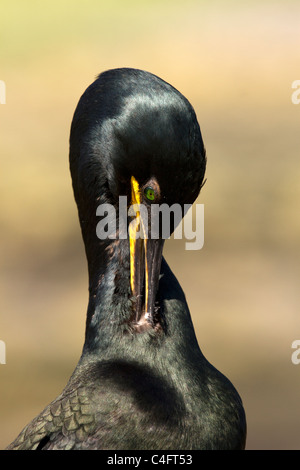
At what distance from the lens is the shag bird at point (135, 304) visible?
504 cm

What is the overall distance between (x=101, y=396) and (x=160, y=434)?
0.34 meters

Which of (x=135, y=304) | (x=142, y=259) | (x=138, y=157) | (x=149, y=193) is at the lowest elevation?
(x=135, y=304)

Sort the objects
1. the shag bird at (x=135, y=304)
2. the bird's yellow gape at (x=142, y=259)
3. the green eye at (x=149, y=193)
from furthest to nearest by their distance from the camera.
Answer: the bird's yellow gape at (x=142, y=259), the green eye at (x=149, y=193), the shag bird at (x=135, y=304)

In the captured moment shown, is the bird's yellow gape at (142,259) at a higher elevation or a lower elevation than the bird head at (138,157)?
lower

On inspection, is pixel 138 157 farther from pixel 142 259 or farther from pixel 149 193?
pixel 142 259

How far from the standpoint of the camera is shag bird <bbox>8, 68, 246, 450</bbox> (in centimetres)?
504

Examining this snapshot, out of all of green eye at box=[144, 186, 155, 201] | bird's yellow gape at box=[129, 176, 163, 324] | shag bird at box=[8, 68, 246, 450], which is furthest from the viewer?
bird's yellow gape at box=[129, 176, 163, 324]

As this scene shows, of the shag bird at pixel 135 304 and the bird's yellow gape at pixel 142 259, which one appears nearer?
the shag bird at pixel 135 304

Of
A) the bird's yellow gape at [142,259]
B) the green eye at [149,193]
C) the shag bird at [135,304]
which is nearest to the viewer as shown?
the shag bird at [135,304]

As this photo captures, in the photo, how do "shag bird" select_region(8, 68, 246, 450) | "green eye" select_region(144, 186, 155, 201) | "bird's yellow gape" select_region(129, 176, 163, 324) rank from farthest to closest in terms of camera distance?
1. "bird's yellow gape" select_region(129, 176, 163, 324)
2. "green eye" select_region(144, 186, 155, 201)
3. "shag bird" select_region(8, 68, 246, 450)

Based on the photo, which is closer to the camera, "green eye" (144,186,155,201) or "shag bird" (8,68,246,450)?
"shag bird" (8,68,246,450)

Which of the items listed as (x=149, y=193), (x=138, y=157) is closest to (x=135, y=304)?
(x=149, y=193)

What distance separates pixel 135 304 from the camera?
537 cm

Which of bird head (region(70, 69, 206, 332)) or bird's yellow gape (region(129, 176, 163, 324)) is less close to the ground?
bird head (region(70, 69, 206, 332))
